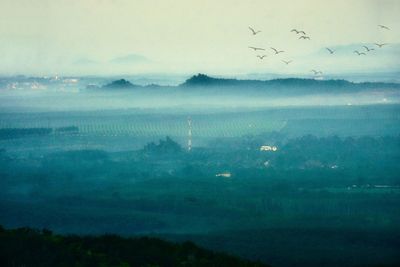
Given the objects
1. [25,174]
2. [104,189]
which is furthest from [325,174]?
[25,174]

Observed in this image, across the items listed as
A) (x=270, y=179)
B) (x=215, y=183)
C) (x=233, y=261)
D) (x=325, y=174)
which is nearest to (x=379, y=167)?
(x=325, y=174)

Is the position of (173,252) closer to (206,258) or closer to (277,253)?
(206,258)

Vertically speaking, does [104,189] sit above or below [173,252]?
below

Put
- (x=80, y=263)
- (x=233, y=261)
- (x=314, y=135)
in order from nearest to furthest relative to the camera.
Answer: (x=80, y=263) → (x=233, y=261) → (x=314, y=135)

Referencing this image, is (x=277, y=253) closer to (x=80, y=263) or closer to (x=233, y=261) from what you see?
(x=233, y=261)

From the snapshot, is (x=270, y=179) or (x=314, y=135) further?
(x=314, y=135)

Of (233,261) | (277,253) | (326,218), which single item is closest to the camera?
(233,261)
